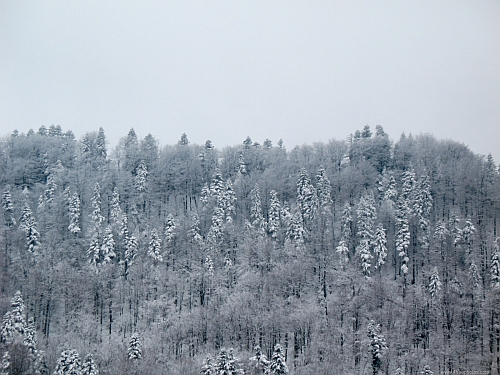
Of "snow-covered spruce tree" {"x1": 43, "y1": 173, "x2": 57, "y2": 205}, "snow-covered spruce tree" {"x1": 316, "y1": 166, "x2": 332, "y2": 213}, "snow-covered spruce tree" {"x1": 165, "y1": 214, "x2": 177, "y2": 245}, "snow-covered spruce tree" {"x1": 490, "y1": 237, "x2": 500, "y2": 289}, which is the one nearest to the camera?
"snow-covered spruce tree" {"x1": 490, "y1": 237, "x2": 500, "y2": 289}

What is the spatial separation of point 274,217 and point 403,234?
20367mm

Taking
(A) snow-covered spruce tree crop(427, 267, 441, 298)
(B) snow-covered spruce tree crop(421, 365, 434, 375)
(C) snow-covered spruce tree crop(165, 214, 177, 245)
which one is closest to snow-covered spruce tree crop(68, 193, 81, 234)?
(C) snow-covered spruce tree crop(165, 214, 177, 245)

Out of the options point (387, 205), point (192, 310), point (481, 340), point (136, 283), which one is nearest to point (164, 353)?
point (192, 310)

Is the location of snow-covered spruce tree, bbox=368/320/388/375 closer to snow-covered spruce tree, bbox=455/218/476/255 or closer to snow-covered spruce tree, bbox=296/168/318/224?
snow-covered spruce tree, bbox=455/218/476/255

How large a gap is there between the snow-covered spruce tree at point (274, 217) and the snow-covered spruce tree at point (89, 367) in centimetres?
3678

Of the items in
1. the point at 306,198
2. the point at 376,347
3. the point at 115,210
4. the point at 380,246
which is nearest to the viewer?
the point at 376,347

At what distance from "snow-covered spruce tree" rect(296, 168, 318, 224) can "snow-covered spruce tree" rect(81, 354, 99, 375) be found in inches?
1706

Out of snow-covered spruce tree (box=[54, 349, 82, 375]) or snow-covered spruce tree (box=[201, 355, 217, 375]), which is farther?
snow-covered spruce tree (box=[201, 355, 217, 375])

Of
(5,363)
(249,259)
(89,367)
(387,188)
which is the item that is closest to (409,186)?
(387,188)

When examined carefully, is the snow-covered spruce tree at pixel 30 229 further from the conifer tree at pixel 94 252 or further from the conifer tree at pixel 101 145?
the conifer tree at pixel 101 145

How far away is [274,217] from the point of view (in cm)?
9794

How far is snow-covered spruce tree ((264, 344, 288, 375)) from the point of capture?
68875 mm

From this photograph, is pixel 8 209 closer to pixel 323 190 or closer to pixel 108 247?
pixel 108 247

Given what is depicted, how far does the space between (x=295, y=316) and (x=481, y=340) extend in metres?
23.0
